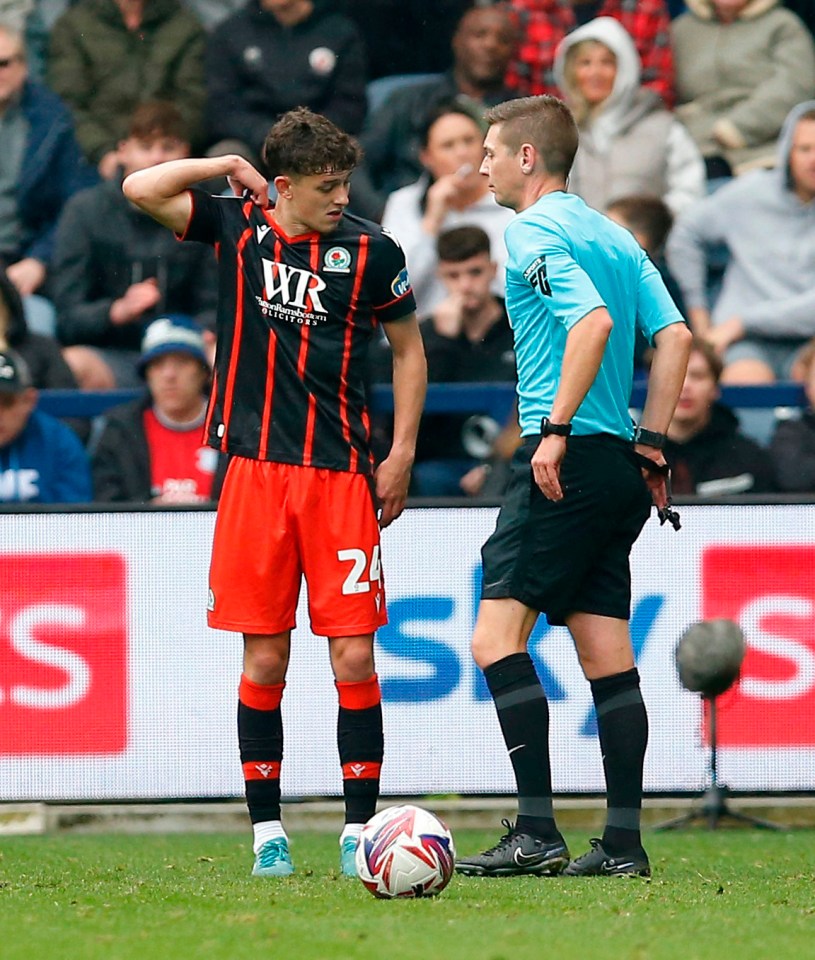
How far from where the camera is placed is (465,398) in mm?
8875

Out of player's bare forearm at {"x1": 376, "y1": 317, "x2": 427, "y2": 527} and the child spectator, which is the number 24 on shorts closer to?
player's bare forearm at {"x1": 376, "y1": 317, "x2": 427, "y2": 527}

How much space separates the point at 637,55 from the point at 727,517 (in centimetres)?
411

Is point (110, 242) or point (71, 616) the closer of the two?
point (71, 616)

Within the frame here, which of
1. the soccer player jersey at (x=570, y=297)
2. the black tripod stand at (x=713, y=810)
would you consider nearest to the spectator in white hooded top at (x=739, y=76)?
the black tripod stand at (x=713, y=810)

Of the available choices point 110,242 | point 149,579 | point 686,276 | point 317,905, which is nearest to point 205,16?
point 110,242

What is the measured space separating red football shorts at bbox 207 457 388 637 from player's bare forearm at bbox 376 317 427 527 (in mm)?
180

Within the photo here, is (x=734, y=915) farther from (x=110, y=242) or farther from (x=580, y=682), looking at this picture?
(x=110, y=242)

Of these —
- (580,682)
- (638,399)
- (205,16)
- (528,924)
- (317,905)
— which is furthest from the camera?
(205,16)

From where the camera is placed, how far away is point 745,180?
10.1 meters

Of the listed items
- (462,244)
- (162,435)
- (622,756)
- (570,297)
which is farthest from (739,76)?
(622,756)

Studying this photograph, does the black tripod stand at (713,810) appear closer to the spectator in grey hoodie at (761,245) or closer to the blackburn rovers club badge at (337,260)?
the blackburn rovers club badge at (337,260)

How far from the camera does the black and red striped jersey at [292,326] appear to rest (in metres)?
5.25

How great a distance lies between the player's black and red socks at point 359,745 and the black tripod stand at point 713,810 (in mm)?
2081

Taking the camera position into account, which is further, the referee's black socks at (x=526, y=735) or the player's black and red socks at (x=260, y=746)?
the player's black and red socks at (x=260, y=746)
